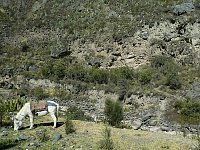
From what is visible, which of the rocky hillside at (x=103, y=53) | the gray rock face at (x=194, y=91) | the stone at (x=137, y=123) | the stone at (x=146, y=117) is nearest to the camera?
the stone at (x=137, y=123)

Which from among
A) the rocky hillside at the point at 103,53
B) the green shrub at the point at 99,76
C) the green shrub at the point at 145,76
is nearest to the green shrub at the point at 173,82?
the rocky hillside at the point at 103,53

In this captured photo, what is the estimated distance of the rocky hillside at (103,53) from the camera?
30.6 m

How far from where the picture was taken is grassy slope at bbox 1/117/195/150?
481 inches

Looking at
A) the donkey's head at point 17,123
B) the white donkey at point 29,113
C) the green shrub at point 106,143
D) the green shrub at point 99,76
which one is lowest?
the green shrub at point 106,143

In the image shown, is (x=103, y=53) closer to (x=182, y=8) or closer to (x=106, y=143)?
(x=182, y=8)

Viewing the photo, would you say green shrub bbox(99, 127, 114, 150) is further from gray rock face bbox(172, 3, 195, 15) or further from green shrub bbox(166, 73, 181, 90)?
gray rock face bbox(172, 3, 195, 15)

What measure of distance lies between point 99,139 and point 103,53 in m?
23.3

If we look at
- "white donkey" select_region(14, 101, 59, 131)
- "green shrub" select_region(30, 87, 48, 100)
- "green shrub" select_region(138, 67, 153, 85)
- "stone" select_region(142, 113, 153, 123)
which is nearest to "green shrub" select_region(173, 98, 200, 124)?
"stone" select_region(142, 113, 153, 123)

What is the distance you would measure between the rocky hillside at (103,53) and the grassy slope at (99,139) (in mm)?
12917

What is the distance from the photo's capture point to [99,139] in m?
12.7

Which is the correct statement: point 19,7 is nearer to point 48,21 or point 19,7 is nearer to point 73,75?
point 48,21

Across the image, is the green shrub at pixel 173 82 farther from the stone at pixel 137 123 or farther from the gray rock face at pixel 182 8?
the gray rock face at pixel 182 8

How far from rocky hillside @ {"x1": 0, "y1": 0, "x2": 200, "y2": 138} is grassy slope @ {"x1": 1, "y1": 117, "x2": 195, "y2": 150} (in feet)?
42.4

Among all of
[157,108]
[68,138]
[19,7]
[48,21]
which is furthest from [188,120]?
[19,7]
